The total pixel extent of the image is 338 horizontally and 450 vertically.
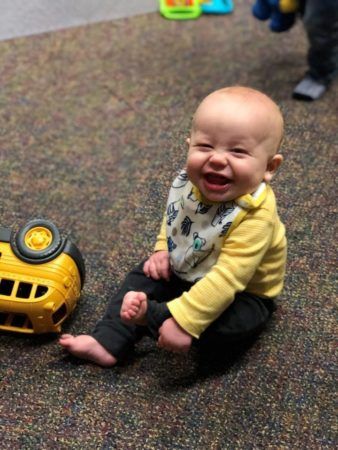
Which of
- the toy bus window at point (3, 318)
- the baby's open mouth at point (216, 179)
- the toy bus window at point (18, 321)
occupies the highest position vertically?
the baby's open mouth at point (216, 179)

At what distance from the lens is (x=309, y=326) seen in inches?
38.1

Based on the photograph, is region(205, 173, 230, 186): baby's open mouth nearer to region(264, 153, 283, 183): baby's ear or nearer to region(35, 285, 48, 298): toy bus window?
region(264, 153, 283, 183): baby's ear

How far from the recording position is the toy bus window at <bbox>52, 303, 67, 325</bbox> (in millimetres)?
917

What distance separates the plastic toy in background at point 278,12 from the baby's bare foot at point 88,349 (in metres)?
0.99

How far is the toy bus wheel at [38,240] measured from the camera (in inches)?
35.2

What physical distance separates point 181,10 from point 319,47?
0.53m

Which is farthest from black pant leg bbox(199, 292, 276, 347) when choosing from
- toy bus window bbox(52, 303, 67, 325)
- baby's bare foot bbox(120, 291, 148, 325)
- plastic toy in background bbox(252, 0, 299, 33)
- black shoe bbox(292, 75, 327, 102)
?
plastic toy in background bbox(252, 0, 299, 33)

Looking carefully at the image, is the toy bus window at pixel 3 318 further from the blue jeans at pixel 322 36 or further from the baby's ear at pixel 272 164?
the blue jeans at pixel 322 36

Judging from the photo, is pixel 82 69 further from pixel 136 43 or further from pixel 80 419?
pixel 80 419

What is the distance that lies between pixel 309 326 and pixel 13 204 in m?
0.63

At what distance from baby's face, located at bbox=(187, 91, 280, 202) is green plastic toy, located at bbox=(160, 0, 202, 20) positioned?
1.13m

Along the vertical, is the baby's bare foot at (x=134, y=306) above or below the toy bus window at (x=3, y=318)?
above

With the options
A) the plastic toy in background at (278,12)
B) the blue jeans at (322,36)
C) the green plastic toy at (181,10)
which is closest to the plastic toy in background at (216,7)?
the green plastic toy at (181,10)

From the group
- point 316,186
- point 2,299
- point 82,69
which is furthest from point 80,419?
point 82,69
